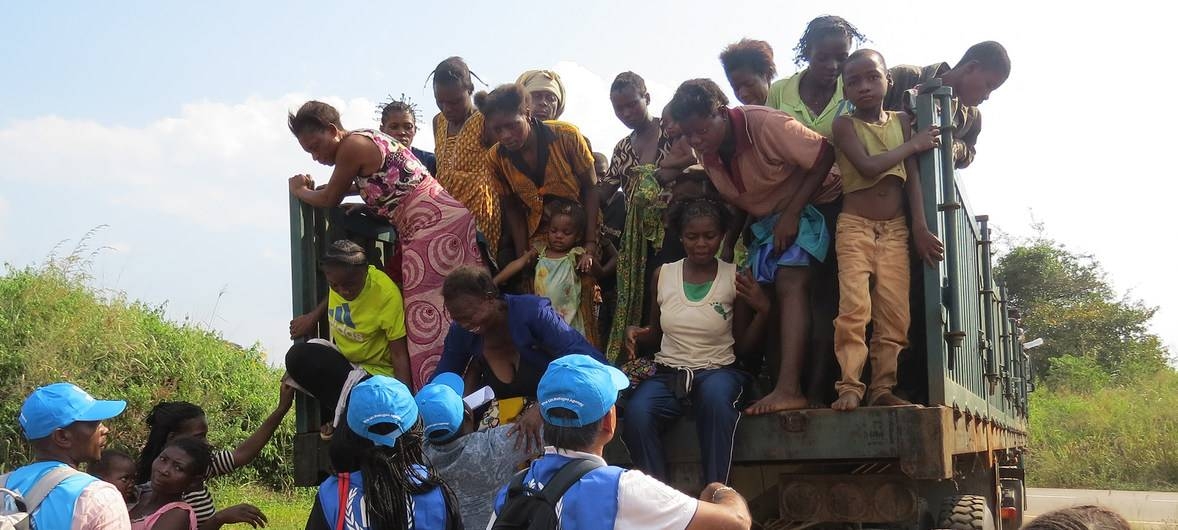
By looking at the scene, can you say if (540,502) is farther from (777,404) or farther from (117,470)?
(117,470)

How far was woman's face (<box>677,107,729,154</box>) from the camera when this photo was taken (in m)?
3.67

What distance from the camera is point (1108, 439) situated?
18.8m

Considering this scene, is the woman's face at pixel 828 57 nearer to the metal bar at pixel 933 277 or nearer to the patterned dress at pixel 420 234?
the metal bar at pixel 933 277

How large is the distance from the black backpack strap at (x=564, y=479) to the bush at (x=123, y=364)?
800 centimetres

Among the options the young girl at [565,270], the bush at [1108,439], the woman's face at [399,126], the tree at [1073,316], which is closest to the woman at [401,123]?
the woman's face at [399,126]

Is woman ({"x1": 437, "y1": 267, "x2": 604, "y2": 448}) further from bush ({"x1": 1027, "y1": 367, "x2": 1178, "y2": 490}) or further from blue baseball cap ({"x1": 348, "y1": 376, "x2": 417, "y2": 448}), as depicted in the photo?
bush ({"x1": 1027, "y1": 367, "x2": 1178, "y2": 490})

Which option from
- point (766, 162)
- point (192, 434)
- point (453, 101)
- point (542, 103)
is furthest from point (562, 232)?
point (192, 434)

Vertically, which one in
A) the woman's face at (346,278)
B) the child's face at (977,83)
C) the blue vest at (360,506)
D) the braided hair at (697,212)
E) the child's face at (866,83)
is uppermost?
the child's face at (977,83)

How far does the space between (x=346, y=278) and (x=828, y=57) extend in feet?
6.98

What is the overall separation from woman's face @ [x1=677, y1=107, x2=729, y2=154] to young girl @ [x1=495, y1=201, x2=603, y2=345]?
2.55 feet

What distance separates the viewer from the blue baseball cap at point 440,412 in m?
3.02

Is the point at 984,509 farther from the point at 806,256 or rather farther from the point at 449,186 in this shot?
the point at 449,186

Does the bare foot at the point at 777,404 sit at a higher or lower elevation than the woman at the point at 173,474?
higher

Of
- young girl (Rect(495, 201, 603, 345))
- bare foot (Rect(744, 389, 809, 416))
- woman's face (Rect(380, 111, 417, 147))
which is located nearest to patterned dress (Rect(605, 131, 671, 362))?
young girl (Rect(495, 201, 603, 345))
